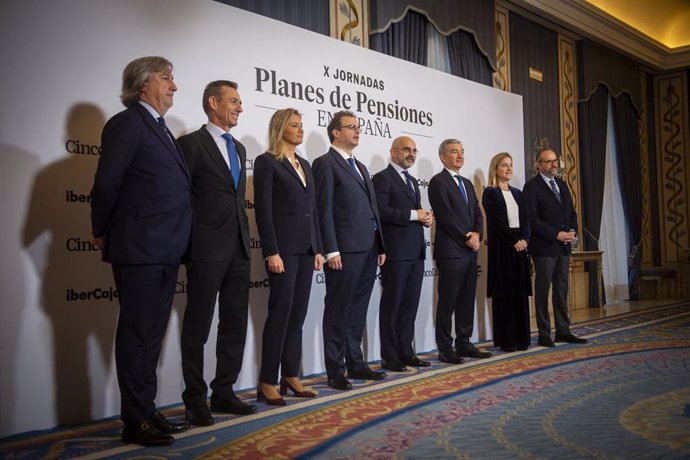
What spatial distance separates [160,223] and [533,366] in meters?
2.58

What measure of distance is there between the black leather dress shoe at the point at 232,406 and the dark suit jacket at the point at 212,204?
0.66 metres

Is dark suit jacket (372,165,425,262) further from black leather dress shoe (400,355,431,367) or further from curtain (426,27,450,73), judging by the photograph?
curtain (426,27,450,73)

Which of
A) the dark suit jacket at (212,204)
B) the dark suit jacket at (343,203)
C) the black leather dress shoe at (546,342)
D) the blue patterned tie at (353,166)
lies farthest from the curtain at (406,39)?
the dark suit jacket at (212,204)

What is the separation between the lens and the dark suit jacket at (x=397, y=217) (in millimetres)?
4148

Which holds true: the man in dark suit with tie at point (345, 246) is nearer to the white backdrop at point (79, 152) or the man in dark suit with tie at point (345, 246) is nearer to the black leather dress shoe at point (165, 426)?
the white backdrop at point (79, 152)

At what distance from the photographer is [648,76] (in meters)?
9.94

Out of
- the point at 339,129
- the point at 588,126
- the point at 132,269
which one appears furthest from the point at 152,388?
the point at 588,126

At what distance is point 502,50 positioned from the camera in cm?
707

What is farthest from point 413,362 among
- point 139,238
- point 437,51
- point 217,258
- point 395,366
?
point 437,51

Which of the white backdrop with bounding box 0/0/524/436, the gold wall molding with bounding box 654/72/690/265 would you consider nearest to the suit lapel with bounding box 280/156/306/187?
the white backdrop with bounding box 0/0/524/436

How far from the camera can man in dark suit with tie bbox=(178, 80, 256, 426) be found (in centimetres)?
291

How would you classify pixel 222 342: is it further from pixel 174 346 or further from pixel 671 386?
pixel 671 386

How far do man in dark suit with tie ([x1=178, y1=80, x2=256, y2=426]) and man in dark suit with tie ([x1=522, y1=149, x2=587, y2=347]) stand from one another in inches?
108

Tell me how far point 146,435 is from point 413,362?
209cm
